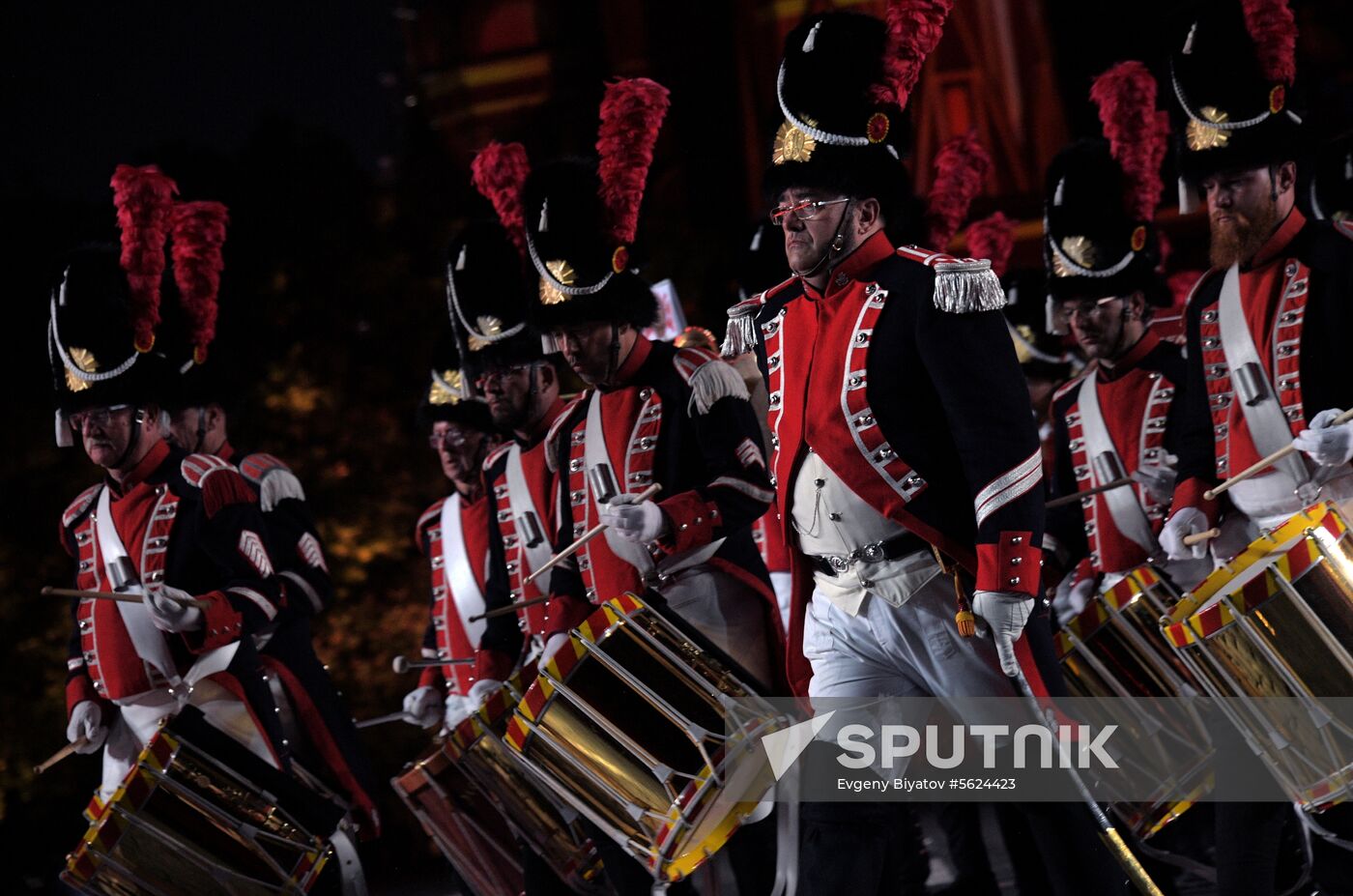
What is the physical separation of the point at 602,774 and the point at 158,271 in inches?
124

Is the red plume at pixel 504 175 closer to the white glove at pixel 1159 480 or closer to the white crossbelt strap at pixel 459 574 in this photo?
the white crossbelt strap at pixel 459 574

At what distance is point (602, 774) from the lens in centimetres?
455

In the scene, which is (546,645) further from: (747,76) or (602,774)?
(747,76)

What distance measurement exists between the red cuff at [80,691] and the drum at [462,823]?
51.3 inches

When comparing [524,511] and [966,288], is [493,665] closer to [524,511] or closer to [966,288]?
[524,511]

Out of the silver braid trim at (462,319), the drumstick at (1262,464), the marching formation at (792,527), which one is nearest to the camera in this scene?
the marching formation at (792,527)

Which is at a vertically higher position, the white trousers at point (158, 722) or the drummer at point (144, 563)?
the drummer at point (144, 563)

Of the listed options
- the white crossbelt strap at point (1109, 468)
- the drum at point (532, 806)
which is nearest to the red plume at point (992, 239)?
the white crossbelt strap at point (1109, 468)

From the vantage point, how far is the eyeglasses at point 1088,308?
618 centimetres

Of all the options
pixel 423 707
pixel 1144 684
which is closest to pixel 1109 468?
pixel 1144 684

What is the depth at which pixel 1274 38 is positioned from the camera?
16.9 ft

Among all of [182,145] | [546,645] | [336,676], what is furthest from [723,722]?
[182,145]

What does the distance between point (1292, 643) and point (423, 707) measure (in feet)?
13.1

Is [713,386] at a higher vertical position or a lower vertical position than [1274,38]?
lower
